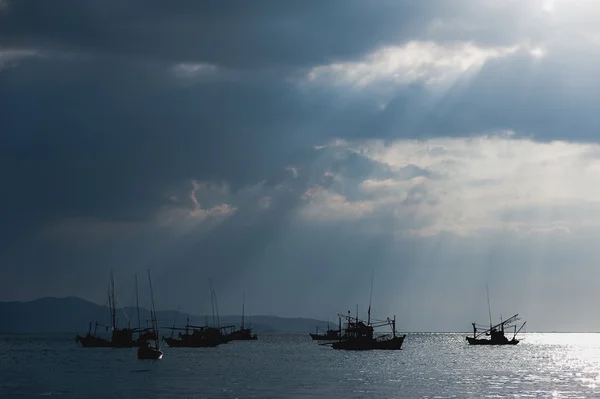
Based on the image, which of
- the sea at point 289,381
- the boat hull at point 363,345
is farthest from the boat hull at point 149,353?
the boat hull at point 363,345

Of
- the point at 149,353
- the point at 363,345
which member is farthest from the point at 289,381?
the point at 363,345

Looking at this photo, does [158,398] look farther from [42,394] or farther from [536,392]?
[536,392]

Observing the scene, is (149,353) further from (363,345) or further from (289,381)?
(363,345)

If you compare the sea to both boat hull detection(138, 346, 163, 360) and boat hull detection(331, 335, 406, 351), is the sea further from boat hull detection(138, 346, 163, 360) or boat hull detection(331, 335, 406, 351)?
boat hull detection(331, 335, 406, 351)

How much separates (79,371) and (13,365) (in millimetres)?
24495

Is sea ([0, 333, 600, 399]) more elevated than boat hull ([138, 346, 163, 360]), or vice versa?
boat hull ([138, 346, 163, 360])

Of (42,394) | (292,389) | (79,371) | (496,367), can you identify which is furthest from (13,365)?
(496,367)

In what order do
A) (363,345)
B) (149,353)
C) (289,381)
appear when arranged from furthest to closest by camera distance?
(363,345), (149,353), (289,381)

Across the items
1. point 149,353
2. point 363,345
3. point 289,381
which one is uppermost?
point 363,345

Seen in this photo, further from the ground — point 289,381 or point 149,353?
point 149,353

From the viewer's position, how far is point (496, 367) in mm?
137375

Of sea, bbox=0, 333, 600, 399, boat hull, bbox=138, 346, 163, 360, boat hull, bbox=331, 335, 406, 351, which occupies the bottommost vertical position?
sea, bbox=0, 333, 600, 399

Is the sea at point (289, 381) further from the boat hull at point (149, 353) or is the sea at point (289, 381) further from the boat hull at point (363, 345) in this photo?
the boat hull at point (363, 345)

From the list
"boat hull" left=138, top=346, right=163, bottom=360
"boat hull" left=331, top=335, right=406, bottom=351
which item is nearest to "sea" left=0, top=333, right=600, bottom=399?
"boat hull" left=138, top=346, right=163, bottom=360
